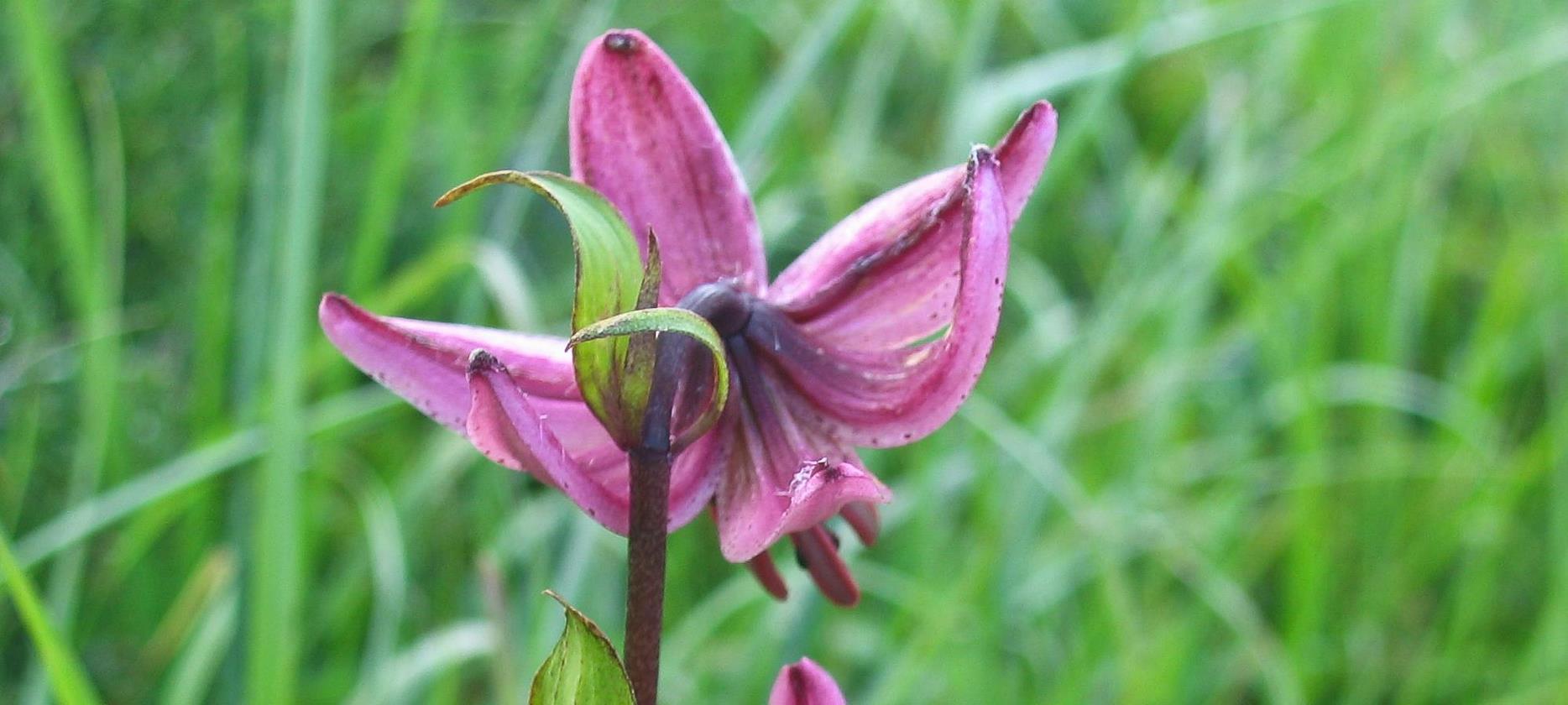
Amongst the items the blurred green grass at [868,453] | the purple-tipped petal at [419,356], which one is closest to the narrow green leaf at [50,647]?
the blurred green grass at [868,453]

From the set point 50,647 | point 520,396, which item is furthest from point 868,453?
point 520,396

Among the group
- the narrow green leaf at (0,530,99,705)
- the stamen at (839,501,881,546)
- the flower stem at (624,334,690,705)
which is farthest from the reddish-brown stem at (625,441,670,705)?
the narrow green leaf at (0,530,99,705)

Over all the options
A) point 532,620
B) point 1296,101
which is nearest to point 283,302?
point 532,620

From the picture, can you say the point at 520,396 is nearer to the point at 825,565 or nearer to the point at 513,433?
the point at 513,433

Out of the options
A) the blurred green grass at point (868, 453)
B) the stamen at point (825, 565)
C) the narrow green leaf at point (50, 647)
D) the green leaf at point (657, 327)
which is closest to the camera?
the green leaf at point (657, 327)

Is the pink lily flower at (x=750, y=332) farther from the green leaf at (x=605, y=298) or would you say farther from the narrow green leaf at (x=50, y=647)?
the narrow green leaf at (x=50, y=647)

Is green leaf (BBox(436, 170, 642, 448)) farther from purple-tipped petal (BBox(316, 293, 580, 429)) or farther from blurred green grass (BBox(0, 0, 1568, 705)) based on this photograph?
blurred green grass (BBox(0, 0, 1568, 705))
